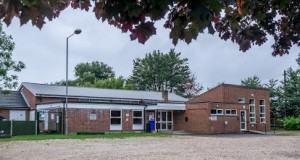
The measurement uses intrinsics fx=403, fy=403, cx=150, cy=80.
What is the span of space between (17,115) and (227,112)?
21030 millimetres

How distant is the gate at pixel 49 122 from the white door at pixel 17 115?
3.85 meters

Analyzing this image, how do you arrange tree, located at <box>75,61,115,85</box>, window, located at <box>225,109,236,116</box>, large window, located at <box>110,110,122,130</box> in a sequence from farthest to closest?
tree, located at <box>75,61,115,85</box>, window, located at <box>225,109,236,116</box>, large window, located at <box>110,110,122,130</box>

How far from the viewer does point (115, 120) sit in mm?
36969

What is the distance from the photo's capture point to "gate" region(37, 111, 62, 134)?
34.7 meters

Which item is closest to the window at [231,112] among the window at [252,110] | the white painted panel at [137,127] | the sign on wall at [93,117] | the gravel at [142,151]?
the window at [252,110]

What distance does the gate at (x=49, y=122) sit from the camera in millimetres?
34656

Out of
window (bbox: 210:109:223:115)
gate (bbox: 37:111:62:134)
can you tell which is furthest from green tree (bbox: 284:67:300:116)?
gate (bbox: 37:111:62:134)

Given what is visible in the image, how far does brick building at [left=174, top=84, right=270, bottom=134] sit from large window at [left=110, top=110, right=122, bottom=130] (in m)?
7.07

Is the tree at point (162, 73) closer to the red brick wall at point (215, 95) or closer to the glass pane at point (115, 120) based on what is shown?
the red brick wall at point (215, 95)

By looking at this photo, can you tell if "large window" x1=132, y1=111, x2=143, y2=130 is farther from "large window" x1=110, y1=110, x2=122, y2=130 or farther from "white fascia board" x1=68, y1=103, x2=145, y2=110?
"large window" x1=110, y1=110, x2=122, y2=130

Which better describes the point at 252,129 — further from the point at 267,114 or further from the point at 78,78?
the point at 78,78

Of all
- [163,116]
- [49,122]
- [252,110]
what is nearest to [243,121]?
[252,110]

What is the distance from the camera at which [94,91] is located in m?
44.0

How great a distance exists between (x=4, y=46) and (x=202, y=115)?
1858 centimetres
